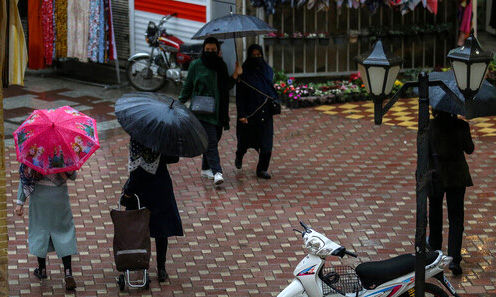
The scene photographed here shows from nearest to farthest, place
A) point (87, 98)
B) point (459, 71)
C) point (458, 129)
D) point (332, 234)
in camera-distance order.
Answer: point (459, 71)
point (458, 129)
point (332, 234)
point (87, 98)

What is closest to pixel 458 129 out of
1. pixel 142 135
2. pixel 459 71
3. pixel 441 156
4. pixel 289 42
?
pixel 441 156

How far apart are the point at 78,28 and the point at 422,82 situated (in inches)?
439

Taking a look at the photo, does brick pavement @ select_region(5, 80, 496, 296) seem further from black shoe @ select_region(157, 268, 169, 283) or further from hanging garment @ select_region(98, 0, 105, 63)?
Answer: hanging garment @ select_region(98, 0, 105, 63)

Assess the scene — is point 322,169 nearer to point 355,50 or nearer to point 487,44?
point 355,50

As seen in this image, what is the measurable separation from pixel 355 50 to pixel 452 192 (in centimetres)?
845

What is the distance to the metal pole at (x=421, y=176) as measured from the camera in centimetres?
748

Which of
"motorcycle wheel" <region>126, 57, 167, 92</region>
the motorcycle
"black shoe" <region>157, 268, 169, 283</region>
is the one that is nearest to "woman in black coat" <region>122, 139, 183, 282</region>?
"black shoe" <region>157, 268, 169, 283</region>

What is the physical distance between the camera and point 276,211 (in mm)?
11625

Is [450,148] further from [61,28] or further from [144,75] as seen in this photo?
[61,28]

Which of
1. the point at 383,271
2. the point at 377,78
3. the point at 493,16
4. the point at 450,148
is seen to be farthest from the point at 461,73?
the point at 493,16

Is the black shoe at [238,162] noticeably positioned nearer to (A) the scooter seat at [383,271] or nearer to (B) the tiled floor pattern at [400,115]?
(B) the tiled floor pattern at [400,115]

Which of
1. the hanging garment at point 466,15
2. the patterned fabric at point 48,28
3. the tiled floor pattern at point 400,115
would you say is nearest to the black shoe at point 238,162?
the tiled floor pattern at point 400,115

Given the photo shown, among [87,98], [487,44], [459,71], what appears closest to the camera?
[459,71]

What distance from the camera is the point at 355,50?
17828 mm
